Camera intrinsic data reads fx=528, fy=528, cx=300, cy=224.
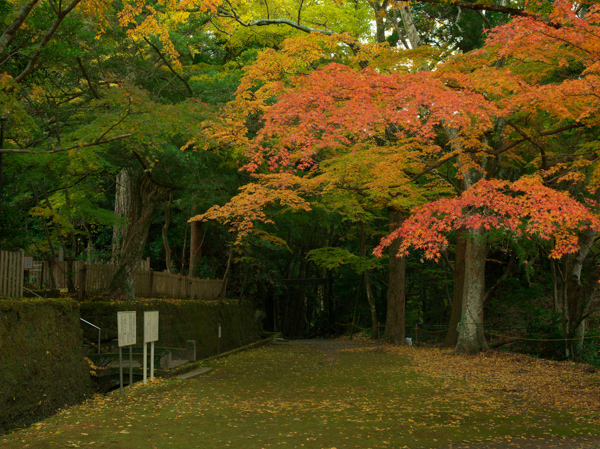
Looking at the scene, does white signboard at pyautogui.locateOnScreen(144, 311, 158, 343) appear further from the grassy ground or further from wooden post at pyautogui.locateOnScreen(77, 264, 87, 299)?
wooden post at pyautogui.locateOnScreen(77, 264, 87, 299)

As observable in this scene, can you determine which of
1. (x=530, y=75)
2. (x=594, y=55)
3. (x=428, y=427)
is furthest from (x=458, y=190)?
(x=428, y=427)

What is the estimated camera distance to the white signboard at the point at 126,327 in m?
9.72

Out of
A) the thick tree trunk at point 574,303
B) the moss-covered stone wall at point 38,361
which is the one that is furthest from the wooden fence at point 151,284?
A: the thick tree trunk at point 574,303

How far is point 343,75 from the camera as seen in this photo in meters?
10.9

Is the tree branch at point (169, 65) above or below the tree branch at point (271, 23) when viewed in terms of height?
below

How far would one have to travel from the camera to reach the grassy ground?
253 inches

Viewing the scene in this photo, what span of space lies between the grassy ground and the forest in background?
2.79m

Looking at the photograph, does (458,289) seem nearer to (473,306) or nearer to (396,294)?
(473,306)

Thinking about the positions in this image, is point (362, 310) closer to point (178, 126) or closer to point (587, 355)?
point (587, 355)

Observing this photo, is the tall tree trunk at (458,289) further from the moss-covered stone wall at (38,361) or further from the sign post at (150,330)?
the moss-covered stone wall at (38,361)

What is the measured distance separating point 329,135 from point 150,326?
558 cm

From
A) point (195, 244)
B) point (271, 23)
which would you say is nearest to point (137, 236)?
point (195, 244)

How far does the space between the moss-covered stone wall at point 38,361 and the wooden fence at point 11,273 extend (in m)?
0.61

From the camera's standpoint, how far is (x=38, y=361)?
9266mm
